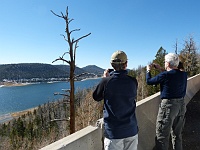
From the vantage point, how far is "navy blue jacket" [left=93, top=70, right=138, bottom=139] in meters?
2.03

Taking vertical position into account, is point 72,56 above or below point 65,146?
above

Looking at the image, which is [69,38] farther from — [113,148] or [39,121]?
[39,121]

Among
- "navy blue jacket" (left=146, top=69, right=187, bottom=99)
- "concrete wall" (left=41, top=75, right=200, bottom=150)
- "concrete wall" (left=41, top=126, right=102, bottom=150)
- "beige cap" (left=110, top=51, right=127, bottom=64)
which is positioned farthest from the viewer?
"navy blue jacket" (left=146, top=69, right=187, bottom=99)

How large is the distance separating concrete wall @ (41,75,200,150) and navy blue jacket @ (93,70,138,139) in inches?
12.1

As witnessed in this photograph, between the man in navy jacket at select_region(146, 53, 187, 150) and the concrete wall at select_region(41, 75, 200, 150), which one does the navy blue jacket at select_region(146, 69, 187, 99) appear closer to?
the man in navy jacket at select_region(146, 53, 187, 150)

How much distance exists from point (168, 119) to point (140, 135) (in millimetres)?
725

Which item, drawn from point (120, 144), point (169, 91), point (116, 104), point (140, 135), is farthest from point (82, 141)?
point (140, 135)

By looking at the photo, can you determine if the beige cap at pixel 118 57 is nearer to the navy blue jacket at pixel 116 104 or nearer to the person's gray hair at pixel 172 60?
the navy blue jacket at pixel 116 104

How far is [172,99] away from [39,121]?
2917 inches

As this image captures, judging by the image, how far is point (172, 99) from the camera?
10.0 ft

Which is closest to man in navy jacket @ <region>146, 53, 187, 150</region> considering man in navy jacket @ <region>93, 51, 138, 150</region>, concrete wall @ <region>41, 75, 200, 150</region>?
concrete wall @ <region>41, 75, 200, 150</region>

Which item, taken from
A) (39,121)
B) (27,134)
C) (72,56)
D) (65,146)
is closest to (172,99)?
(65,146)

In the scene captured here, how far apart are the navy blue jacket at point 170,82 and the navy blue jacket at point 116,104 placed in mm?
1039

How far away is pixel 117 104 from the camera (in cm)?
204
